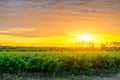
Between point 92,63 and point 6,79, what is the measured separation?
6032mm

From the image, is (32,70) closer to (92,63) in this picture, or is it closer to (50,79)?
(50,79)

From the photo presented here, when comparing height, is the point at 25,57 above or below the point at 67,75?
above

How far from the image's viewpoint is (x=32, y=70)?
17.1 metres

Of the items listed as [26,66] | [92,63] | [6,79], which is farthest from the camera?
[92,63]

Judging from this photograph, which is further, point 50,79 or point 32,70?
point 32,70

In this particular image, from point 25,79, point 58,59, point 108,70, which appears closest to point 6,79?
point 25,79

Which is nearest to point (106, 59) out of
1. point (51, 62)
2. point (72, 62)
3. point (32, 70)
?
point (72, 62)

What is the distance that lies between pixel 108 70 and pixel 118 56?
136 centimetres

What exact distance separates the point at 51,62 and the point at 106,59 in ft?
13.0

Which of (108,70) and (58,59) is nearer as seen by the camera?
(58,59)

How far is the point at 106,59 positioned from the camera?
59.8ft

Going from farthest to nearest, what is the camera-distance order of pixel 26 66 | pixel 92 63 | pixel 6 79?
pixel 92 63, pixel 26 66, pixel 6 79

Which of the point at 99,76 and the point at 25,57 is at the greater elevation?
the point at 25,57

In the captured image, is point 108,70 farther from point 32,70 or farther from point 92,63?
point 32,70
